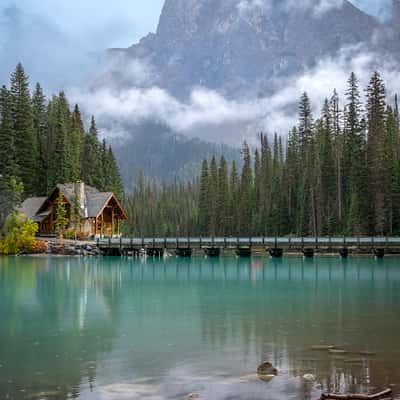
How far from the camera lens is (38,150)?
79.1 m

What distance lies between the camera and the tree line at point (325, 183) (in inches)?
2509

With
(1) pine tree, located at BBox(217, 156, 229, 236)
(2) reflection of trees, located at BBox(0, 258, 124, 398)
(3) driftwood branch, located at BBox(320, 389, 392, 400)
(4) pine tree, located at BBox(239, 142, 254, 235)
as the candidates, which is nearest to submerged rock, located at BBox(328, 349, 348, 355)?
(3) driftwood branch, located at BBox(320, 389, 392, 400)

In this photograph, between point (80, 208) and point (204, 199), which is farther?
point (204, 199)

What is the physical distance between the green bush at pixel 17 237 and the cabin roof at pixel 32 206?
7.80m

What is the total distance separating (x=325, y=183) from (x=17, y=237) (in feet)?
119

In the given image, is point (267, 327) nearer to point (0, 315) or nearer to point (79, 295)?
point (0, 315)

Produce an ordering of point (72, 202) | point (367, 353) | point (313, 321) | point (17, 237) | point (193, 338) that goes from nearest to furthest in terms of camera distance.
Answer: point (367, 353), point (193, 338), point (313, 321), point (17, 237), point (72, 202)

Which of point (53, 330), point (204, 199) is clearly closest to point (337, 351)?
point (53, 330)

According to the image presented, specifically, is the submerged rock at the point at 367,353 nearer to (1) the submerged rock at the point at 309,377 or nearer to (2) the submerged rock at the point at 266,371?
(1) the submerged rock at the point at 309,377

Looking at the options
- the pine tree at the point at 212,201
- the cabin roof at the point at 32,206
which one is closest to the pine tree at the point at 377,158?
the pine tree at the point at 212,201

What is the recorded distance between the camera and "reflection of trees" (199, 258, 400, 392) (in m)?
13.4

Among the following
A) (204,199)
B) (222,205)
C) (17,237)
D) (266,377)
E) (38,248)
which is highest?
(204,199)

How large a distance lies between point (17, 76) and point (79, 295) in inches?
2327

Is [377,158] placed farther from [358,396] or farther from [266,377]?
[358,396]
